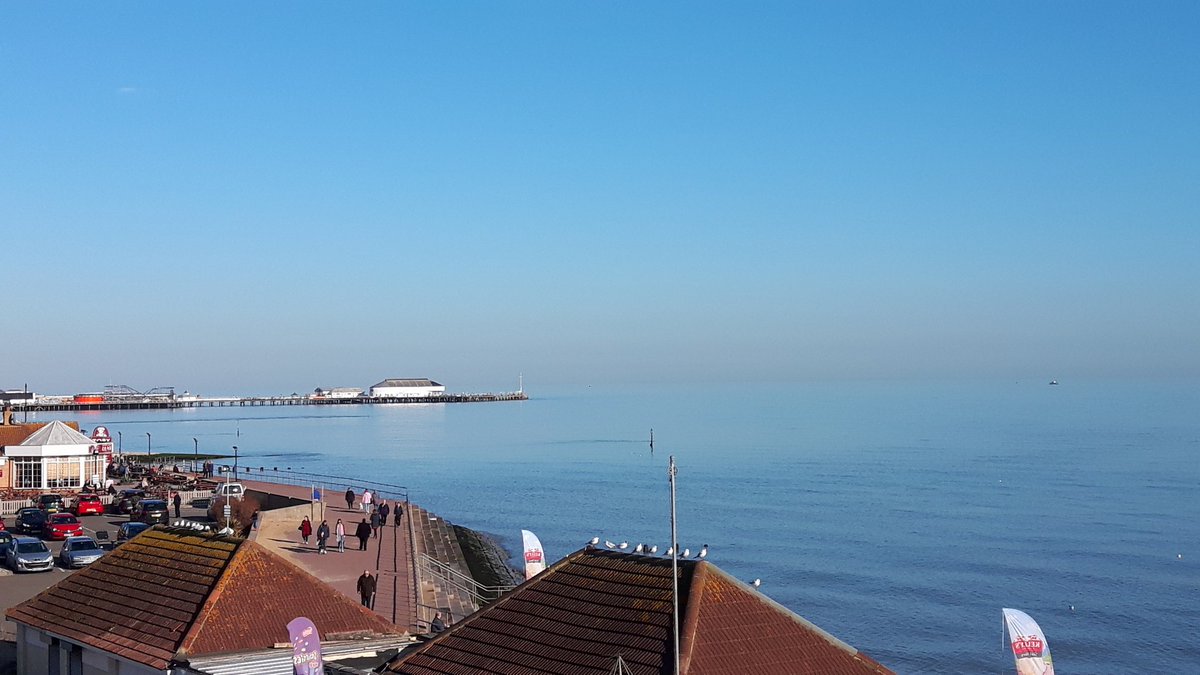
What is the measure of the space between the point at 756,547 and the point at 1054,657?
18.6 m

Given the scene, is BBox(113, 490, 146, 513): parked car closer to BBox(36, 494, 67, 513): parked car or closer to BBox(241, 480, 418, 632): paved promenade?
BBox(36, 494, 67, 513): parked car

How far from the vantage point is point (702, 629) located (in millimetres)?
13125

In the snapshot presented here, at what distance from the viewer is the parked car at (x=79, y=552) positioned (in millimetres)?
33125

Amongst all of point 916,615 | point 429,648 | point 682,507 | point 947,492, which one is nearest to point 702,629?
point 429,648

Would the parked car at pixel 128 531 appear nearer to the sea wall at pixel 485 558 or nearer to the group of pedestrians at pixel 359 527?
the group of pedestrians at pixel 359 527

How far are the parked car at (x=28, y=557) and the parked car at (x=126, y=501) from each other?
11.9 meters

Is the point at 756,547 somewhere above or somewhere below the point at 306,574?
below

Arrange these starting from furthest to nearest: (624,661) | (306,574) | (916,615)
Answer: (916,615)
(306,574)
(624,661)

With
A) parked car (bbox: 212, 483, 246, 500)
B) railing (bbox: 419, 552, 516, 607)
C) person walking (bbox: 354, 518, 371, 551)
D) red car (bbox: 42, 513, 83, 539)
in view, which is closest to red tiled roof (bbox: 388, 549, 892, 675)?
railing (bbox: 419, 552, 516, 607)

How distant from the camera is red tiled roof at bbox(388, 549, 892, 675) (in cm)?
1305

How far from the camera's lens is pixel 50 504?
152 ft

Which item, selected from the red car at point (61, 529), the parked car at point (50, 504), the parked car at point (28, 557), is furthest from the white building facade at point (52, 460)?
the parked car at point (28, 557)

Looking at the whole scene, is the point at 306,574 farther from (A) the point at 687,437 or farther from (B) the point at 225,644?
(A) the point at 687,437

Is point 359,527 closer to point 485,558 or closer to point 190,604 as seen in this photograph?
point 485,558
